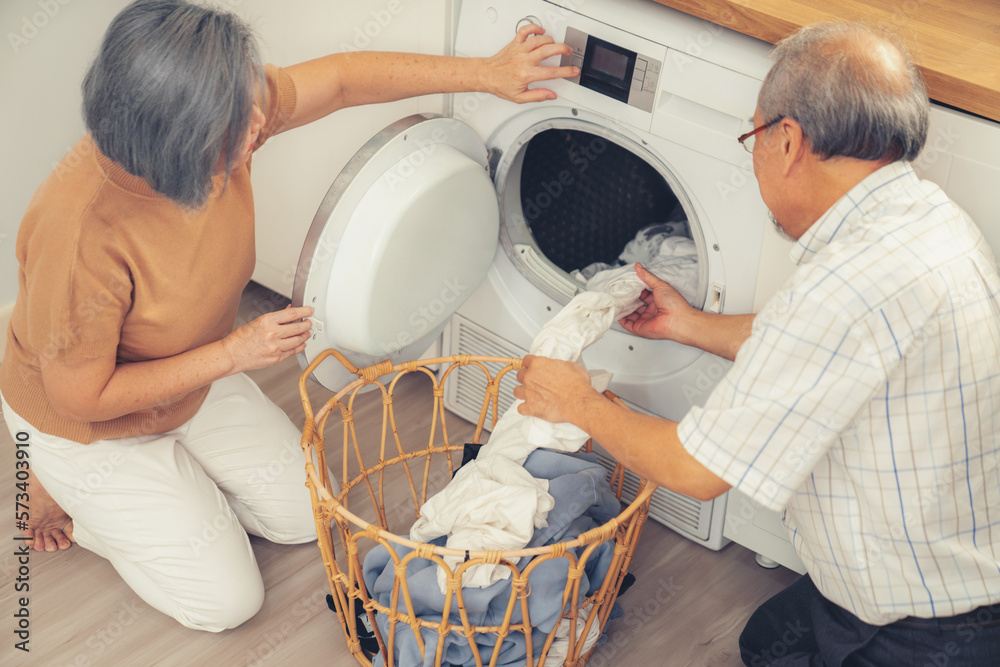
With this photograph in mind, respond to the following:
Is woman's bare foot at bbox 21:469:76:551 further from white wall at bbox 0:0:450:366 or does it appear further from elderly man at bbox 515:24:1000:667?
elderly man at bbox 515:24:1000:667

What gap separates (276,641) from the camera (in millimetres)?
1510

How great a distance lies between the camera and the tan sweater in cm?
118

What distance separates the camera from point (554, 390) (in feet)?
4.23

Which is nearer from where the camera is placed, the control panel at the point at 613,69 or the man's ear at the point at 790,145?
the man's ear at the point at 790,145

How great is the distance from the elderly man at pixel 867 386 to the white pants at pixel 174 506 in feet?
2.28

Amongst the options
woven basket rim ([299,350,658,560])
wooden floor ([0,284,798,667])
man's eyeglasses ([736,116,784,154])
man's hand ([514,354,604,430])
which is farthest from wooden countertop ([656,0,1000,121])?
wooden floor ([0,284,798,667])

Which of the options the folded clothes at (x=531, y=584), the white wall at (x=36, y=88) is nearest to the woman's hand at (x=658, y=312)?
the folded clothes at (x=531, y=584)

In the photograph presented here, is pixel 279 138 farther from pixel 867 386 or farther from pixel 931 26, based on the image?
pixel 867 386

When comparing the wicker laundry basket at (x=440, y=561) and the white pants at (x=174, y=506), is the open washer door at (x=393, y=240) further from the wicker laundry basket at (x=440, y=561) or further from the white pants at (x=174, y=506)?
the white pants at (x=174, y=506)

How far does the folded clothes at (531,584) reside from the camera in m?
1.31

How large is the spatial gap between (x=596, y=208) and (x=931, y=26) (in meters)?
0.62

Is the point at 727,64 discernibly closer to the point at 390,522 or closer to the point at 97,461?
the point at 390,522

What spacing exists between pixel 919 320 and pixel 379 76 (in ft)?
3.01

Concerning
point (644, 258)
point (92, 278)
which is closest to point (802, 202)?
point (644, 258)
